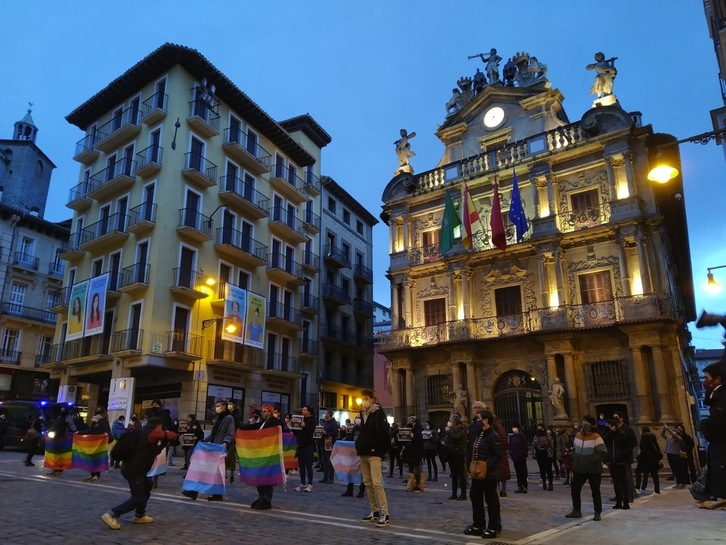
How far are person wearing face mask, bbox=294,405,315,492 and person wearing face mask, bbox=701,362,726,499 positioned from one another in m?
10.2

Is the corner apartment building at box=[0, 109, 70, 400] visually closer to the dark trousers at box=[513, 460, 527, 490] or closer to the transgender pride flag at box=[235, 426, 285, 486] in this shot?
the transgender pride flag at box=[235, 426, 285, 486]

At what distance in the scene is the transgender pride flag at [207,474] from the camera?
407 inches

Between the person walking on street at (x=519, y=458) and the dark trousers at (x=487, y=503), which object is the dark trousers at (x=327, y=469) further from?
the dark trousers at (x=487, y=503)

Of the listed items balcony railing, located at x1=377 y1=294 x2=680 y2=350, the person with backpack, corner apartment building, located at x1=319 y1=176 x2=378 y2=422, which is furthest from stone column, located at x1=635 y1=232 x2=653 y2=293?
the person with backpack

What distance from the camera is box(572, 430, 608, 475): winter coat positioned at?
928 cm

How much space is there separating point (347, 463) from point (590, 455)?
5.43m

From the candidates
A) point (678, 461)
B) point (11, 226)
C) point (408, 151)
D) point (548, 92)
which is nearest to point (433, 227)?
point (408, 151)

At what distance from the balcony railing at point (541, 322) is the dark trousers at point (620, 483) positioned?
13579 mm

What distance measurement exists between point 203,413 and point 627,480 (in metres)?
20.4

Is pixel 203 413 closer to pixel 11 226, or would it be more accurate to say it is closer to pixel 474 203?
pixel 474 203

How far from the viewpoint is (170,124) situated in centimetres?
2872

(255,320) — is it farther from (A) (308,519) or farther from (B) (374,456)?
(B) (374,456)

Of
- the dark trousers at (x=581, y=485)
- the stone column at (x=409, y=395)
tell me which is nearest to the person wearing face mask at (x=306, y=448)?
the dark trousers at (x=581, y=485)

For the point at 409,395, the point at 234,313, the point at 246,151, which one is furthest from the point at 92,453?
the point at 246,151
